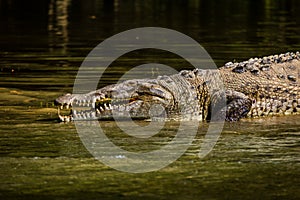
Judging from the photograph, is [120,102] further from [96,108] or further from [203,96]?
[203,96]

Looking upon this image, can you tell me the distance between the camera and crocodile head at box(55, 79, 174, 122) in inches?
356

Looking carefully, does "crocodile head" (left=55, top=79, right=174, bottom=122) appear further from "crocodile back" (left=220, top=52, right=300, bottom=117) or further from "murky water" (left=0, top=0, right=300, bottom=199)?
"crocodile back" (left=220, top=52, right=300, bottom=117)

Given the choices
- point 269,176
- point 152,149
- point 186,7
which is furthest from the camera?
point 186,7

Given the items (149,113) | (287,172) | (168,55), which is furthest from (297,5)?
(287,172)

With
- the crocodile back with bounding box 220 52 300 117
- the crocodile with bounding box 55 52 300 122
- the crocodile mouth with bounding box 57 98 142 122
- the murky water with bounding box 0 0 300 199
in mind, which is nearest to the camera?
the murky water with bounding box 0 0 300 199

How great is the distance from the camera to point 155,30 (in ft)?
69.9

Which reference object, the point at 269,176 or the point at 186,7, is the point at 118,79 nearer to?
the point at 269,176

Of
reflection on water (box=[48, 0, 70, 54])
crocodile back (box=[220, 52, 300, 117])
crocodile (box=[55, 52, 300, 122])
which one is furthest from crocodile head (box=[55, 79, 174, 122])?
reflection on water (box=[48, 0, 70, 54])

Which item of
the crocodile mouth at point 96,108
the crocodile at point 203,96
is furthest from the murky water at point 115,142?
the crocodile at point 203,96

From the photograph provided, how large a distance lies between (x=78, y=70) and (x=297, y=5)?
19.8 meters

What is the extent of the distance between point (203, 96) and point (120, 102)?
3.47 ft

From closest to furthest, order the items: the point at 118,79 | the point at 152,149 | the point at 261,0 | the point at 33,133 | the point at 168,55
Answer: the point at 152,149 < the point at 33,133 < the point at 118,79 < the point at 168,55 < the point at 261,0

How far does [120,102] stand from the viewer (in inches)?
365

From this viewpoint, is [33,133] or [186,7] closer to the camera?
[33,133]
